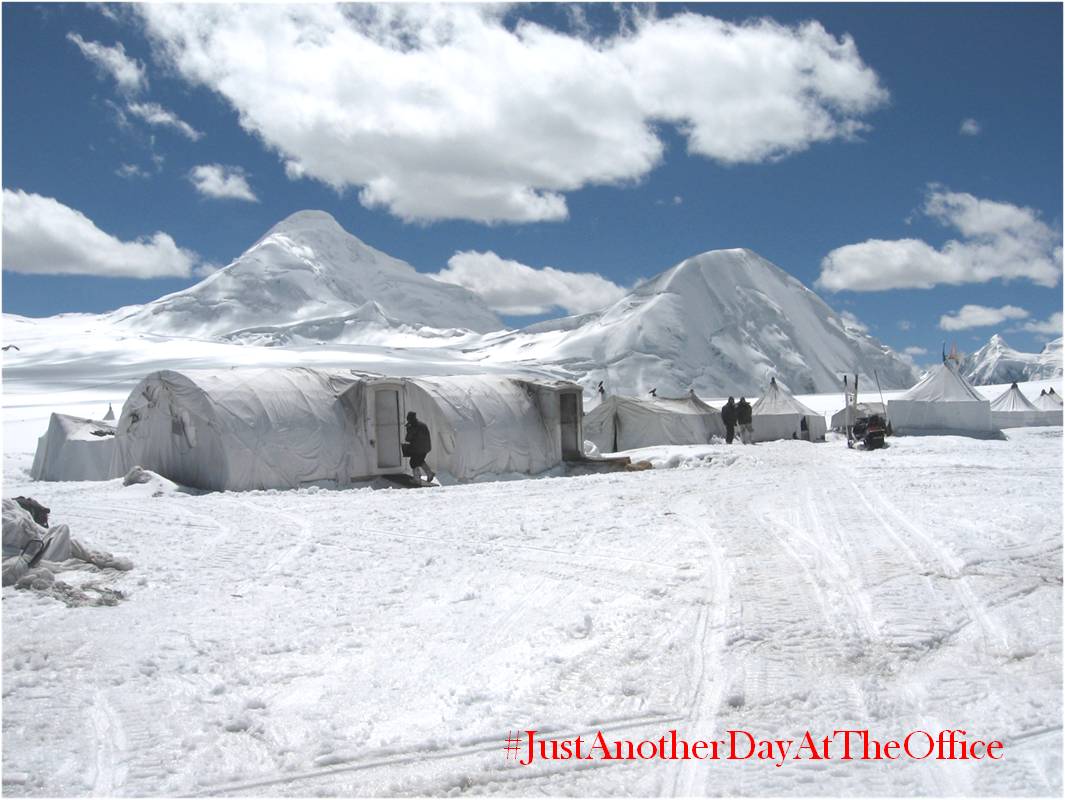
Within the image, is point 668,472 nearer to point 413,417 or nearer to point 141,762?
point 413,417

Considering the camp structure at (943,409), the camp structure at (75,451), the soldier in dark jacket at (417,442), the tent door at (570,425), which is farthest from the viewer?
the camp structure at (943,409)

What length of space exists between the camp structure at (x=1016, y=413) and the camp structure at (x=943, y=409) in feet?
16.6

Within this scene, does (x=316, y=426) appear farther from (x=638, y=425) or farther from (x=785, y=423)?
(x=785, y=423)

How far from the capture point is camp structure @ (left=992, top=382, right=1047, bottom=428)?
35969 mm

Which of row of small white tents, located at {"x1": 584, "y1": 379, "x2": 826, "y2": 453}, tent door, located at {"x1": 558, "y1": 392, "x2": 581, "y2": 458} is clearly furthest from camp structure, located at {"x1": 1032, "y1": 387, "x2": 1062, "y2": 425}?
tent door, located at {"x1": 558, "y1": 392, "x2": 581, "y2": 458}

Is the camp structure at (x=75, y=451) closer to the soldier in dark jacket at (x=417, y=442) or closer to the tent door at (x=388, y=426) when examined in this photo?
the tent door at (x=388, y=426)

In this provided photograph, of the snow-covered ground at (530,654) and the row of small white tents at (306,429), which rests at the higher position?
the row of small white tents at (306,429)

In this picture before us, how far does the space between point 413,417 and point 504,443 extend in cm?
292

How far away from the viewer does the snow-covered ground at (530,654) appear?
12.2 feet

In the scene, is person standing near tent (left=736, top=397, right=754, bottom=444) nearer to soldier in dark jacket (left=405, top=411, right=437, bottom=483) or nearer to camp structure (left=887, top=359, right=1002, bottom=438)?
camp structure (left=887, top=359, right=1002, bottom=438)

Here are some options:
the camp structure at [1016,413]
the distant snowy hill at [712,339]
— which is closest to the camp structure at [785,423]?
the camp structure at [1016,413]

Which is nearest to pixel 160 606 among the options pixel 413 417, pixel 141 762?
pixel 141 762

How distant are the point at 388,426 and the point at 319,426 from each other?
7.33 feet

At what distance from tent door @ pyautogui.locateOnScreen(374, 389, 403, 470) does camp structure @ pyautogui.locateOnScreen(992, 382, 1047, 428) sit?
28616 millimetres
